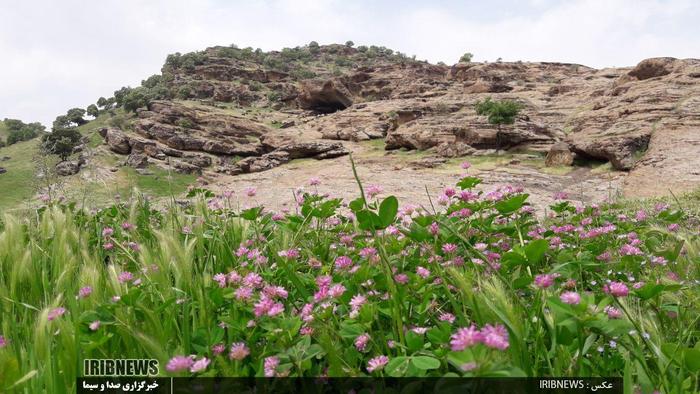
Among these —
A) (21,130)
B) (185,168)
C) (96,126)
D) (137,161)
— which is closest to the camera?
(137,161)

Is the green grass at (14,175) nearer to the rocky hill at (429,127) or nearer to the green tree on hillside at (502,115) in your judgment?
the rocky hill at (429,127)

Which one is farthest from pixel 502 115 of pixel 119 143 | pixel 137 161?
pixel 119 143

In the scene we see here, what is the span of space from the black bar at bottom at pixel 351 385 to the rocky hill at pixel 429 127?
3.14 metres

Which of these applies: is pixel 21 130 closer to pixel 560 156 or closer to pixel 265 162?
pixel 265 162

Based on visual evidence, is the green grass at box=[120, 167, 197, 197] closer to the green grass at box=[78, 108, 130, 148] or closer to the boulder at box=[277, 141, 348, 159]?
the green grass at box=[78, 108, 130, 148]

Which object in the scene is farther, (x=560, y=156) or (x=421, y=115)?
(x=421, y=115)

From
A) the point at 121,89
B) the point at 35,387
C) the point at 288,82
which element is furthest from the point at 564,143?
the point at 121,89

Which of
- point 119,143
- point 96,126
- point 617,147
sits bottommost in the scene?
point 617,147

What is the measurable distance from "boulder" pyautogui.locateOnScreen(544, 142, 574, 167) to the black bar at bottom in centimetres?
2605

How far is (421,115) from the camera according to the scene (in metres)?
40.9

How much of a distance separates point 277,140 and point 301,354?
42.4 metres

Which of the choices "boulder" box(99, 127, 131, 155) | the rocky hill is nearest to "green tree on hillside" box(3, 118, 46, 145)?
the rocky hill

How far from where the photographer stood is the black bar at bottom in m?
0.94

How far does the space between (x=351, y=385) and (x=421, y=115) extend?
4128 centimetres
